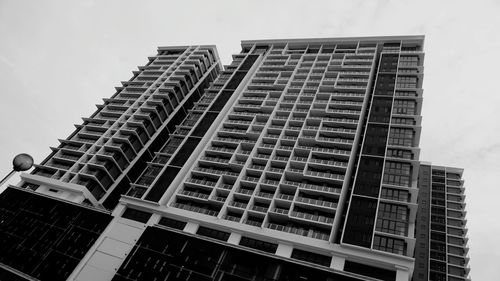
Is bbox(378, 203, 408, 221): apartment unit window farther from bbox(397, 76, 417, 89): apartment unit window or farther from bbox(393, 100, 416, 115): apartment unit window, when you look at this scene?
bbox(397, 76, 417, 89): apartment unit window

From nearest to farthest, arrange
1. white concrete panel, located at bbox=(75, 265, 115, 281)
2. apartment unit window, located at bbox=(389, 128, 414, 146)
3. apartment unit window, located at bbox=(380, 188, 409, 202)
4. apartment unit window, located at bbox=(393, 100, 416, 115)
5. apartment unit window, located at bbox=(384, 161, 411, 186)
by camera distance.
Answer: white concrete panel, located at bbox=(75, 265, 115, 281) → apartment unit window, located at bbox=(380, 188, 409, 202) → apartment unit window, located at bbox=(384, 161, 411, 186) → apartment unit window, located at bbox=(389, 128, 414, 146) → apartment unit window, located at bbox=(393, 100, 416, 115)

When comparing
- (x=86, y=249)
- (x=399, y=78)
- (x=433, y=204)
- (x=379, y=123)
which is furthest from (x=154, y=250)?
(x=433, y=204)

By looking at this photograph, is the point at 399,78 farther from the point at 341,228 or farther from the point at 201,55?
the point at 201,55

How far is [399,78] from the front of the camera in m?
77.0

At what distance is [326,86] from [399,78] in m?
16.2

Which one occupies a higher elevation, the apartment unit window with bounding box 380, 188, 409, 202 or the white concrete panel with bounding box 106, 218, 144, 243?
the apartment unit window with bounding box 380, 188, 409, 202

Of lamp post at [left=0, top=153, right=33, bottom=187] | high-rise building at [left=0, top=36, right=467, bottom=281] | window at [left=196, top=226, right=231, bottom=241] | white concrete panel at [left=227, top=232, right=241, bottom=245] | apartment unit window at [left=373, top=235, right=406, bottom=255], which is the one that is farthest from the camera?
window at [left=196, top=226, right=231, bottom=241]

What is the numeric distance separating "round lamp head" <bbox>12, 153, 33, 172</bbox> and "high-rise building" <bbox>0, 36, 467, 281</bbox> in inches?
1376

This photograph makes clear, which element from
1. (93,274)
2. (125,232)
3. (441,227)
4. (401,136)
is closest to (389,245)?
(401,136)

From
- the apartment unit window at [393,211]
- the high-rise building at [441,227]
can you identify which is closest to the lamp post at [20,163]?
the apartment unit window at [393,211]

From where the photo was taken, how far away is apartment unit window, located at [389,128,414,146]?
61844 mm

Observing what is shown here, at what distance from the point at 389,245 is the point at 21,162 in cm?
4523

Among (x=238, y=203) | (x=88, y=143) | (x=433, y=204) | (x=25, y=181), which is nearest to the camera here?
(x=238, y=203)

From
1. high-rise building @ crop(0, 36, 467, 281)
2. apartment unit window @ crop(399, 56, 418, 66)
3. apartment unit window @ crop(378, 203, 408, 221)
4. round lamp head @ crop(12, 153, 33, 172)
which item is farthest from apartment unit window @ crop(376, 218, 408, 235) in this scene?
apartment unit window @ crop(399, 56, 418, 66)
